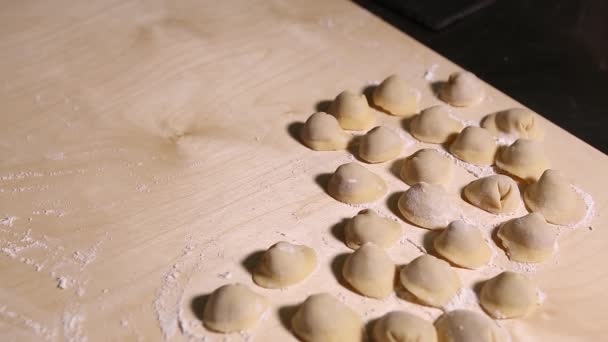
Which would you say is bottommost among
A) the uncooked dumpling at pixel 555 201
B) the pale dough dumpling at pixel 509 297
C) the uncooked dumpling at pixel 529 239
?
the pale dough dumpling at pixel 509 297

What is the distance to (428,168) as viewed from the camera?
103cm

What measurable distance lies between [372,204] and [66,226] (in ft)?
1.48

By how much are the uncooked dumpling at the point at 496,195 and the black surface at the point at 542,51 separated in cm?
45

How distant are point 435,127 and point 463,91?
0.12 metres

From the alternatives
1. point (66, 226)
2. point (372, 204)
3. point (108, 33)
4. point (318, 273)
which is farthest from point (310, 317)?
point (108, 33)

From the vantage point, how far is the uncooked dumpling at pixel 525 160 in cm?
104

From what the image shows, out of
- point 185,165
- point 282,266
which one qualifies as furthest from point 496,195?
point 185,165

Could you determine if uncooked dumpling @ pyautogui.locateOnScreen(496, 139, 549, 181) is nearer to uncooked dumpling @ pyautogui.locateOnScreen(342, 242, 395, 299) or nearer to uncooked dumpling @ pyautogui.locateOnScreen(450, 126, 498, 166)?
uncooked dumpling @ pyautogui.locateOnScreen(450, 126, 498, 166)

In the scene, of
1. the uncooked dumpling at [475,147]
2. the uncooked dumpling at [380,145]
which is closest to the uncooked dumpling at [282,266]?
the uncooked dumpling at [380,145]

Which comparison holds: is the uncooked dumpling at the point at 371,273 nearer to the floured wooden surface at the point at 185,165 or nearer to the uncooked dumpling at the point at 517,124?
the floured wooden surface at the point at 185,165

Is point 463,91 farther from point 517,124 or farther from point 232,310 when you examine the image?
point 232,310

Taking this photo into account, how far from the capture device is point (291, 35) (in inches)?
53.4

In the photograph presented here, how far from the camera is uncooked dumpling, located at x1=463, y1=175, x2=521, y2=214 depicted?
989 mm

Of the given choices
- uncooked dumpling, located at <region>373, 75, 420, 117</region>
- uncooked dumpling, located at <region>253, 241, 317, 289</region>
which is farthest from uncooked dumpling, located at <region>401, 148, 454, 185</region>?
uncooked dumpling, located at <region>253, 241, 317, 289</region>
